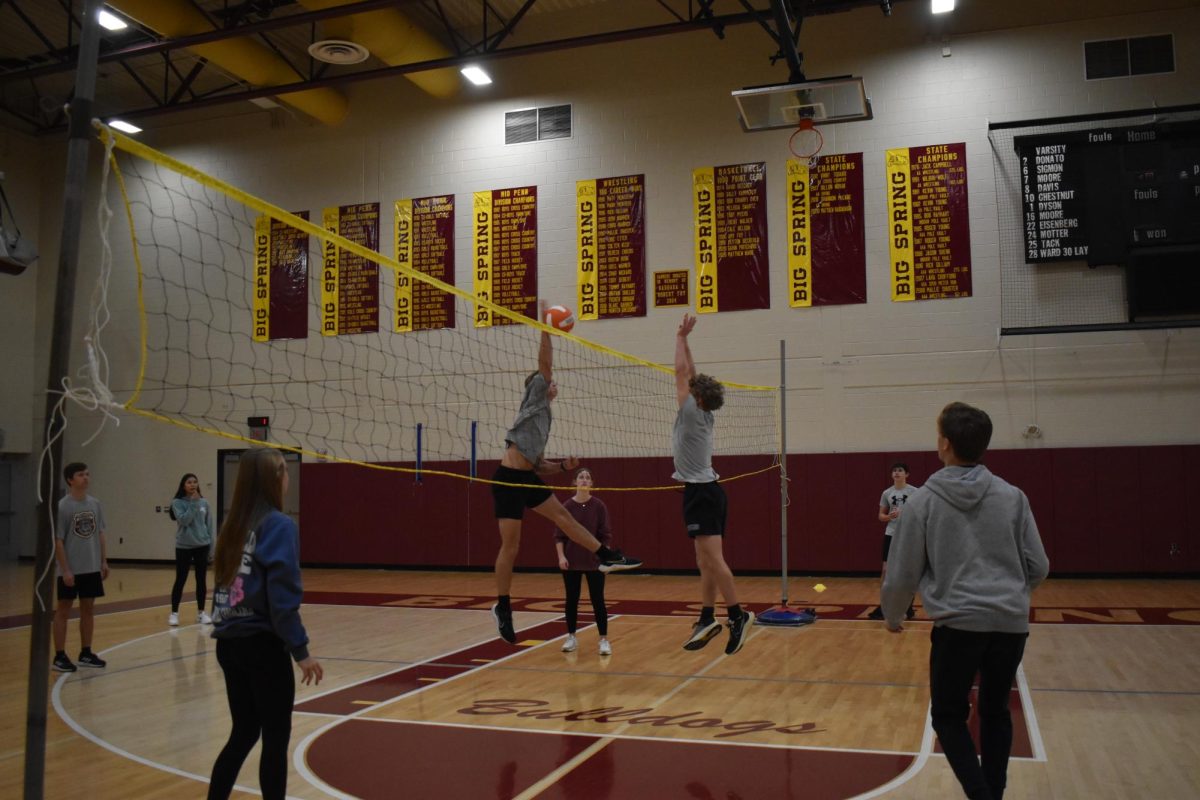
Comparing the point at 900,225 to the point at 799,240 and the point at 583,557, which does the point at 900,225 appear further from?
the point at 583,557

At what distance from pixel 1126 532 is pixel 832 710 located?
852 cm

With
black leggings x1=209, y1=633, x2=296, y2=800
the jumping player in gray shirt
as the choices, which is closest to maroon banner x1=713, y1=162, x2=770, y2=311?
the jumping player in gray shirt

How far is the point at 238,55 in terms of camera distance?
13.9 m

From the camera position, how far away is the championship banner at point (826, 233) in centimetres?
1336

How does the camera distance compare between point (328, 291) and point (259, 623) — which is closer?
point (259, 623)

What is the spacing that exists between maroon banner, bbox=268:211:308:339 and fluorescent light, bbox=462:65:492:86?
404 cm

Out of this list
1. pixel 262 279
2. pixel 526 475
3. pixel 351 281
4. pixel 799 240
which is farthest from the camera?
pixel 262 279

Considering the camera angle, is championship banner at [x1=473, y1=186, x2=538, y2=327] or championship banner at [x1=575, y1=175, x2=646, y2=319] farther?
championship banner at [x1=473, y1=186, x2=538, y2=327]

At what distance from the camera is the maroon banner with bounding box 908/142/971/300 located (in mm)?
12914

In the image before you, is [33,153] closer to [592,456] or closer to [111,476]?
[111,476]

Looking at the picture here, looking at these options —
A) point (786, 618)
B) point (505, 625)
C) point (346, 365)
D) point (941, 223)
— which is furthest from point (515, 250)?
point (505, 625)

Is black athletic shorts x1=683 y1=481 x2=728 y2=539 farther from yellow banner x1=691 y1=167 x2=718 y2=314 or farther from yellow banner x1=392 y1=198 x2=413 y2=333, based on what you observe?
yellow banner x1=392 y1=198 x2=413 y2=333

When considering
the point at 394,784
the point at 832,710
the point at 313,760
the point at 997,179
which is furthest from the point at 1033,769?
the point at 997,179

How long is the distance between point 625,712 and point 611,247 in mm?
9711
